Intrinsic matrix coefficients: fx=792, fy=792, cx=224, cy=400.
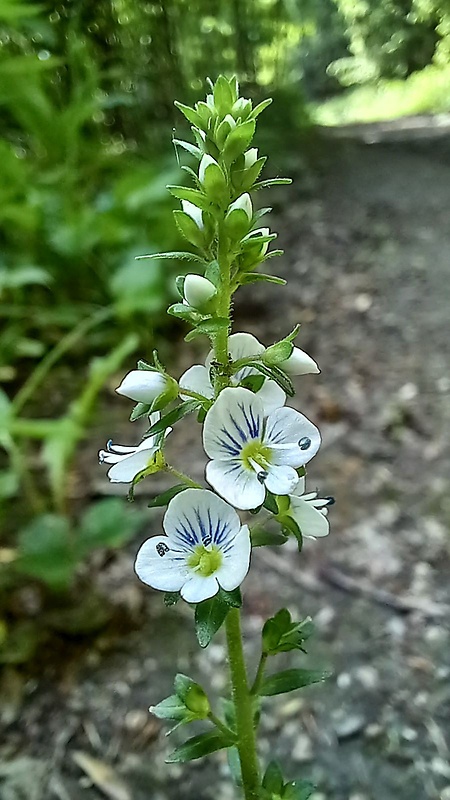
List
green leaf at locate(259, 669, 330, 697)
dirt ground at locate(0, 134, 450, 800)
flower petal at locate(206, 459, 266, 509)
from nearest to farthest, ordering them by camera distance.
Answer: flower petal at locate(206, 459, 266, 509), green leaf at locate(259, 669, 330, 697), dirt ground at locate(0, 134, 450, 800)

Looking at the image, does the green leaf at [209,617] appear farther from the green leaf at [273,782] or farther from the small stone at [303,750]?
the small stone at [303,750]

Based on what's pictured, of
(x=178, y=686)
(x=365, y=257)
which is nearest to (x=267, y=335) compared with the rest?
(x=365, y=257)

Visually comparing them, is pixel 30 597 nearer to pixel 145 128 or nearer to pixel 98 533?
pixel 98 533

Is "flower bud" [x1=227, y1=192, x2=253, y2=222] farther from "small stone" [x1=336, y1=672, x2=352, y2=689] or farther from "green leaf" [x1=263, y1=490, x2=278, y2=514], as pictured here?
"small stone" [x1=336, y1=672, x2=352, y2=689]

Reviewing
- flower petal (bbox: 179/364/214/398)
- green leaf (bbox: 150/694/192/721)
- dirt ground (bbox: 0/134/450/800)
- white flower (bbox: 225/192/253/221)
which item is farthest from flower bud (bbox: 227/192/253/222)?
dirt ground (bbox: 0/134/450/800)

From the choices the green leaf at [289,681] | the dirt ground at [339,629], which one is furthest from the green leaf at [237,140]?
the dirt ground at [339,629]

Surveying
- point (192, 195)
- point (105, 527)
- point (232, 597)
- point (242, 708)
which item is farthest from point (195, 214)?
point (105, 527)

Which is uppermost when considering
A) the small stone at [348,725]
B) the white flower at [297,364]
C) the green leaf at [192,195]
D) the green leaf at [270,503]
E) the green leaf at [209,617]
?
the green leaf at [192,195]
